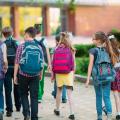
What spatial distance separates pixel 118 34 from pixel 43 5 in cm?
2287

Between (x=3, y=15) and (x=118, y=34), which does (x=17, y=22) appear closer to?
(x=3, y=15)

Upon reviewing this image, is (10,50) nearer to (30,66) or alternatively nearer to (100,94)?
(30,66)

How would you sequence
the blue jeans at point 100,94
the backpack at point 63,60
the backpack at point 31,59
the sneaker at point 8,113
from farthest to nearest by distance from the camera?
the sneaker at point 8,113 < the backpack at point 63,60 < the blue jeans at point 100,94 < the backpack at point 31,59

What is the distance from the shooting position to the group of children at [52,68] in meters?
8.34

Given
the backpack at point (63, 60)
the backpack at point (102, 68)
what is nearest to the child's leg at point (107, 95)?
the backpack at point (102, 68)

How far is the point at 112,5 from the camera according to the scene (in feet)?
166

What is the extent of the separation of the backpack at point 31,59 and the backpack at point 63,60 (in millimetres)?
940

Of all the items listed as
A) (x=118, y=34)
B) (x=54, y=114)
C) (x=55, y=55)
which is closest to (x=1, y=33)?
(x=55, y=55)

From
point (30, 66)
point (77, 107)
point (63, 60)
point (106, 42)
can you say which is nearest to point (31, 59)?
point (30, 66)

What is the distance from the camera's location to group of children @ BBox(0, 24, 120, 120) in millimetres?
8344

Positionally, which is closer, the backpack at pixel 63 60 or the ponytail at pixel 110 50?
the ponytail at pixel 110 50

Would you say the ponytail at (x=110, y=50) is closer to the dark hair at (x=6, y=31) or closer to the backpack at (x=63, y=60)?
the backpack at (x=63, y=60)

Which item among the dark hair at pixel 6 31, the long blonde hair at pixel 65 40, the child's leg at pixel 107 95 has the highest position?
the dark hair at pixel 6 31

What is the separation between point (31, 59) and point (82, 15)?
40276 mm
